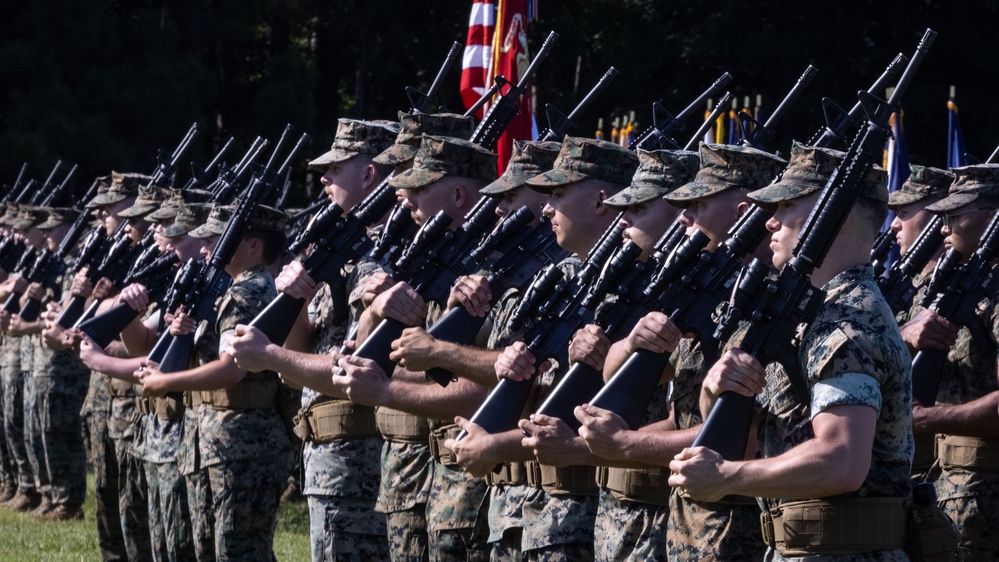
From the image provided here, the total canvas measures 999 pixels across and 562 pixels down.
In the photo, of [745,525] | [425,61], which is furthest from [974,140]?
[745,525]

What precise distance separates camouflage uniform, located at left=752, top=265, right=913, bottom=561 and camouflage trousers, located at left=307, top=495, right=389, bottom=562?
2.95m

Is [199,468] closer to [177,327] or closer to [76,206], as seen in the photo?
[177,327]

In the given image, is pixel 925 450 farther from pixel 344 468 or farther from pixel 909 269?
pixel 344 468

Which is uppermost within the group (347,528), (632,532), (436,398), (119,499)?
(436,398)

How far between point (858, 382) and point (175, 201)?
6.71m

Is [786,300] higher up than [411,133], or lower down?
lower down

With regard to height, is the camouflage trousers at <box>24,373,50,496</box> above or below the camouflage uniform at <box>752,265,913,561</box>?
below

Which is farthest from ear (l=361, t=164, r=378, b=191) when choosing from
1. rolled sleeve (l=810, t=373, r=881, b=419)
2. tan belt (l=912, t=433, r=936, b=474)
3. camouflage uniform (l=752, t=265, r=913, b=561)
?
rolled sleeve (l=810, t=373, r=881, b=419)

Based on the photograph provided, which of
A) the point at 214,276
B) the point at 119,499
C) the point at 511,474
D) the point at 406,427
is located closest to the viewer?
the point at 511,474

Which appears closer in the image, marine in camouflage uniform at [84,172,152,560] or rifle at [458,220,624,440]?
rifle at [458,220,624,440]

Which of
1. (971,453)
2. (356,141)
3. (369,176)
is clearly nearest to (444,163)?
(369,176)

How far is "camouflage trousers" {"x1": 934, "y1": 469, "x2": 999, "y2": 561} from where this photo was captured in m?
6.77

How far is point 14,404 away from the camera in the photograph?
582 inches

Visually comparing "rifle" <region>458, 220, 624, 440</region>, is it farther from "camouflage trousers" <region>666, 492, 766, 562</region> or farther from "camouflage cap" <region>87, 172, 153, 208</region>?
"camouflage cap" <region>87, 172, 153, 208</region>
